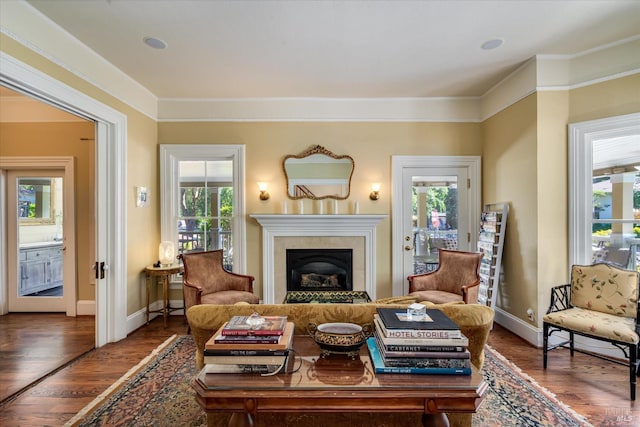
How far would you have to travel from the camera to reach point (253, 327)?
1293 millimetres

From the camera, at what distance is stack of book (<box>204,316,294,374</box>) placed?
3.96 feet

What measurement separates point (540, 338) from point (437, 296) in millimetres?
1032

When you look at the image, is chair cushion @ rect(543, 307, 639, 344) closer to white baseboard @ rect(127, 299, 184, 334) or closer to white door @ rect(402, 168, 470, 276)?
white door @ rect(402, 168, 470, 276)

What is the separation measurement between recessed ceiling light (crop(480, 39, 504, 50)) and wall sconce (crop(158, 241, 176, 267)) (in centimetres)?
411

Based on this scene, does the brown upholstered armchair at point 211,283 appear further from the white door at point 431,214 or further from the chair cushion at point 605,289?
the chair cushion at point 605,289

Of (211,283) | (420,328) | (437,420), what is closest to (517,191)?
(420,328)

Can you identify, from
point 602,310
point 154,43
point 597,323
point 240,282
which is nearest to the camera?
point 597,323

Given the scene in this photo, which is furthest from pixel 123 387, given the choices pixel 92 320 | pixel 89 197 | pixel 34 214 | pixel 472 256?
pixel 472 256

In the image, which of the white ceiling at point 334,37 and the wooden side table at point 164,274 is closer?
the white ceiling at point 334,37

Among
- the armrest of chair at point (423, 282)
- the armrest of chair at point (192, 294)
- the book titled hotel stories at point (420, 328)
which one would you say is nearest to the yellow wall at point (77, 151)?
the armrest of chair at point (192, 294)

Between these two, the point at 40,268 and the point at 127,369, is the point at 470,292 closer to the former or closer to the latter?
the point at 127,369

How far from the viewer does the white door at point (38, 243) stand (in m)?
4.15

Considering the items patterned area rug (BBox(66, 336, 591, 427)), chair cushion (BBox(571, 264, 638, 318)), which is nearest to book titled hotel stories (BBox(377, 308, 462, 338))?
patterned area rug (BBox(66, 336, 591, 427))

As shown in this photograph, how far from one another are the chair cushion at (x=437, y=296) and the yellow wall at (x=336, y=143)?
0.77 meters
